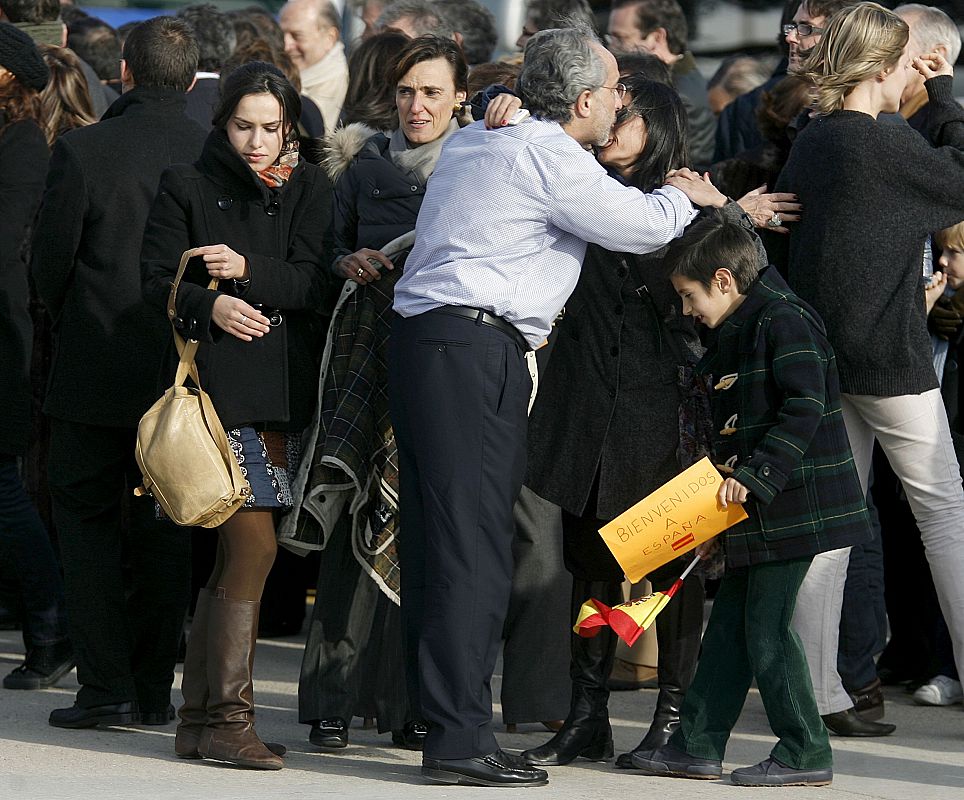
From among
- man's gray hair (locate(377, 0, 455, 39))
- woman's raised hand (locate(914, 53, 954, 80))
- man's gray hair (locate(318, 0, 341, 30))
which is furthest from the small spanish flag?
man's gray hair (locate(318, 0, 341, 30))

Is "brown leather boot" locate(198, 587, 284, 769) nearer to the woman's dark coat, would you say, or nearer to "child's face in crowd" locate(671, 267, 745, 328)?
the woman's dark coat

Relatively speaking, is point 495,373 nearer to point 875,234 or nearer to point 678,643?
point 678,643

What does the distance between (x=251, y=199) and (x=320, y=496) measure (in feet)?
2.97

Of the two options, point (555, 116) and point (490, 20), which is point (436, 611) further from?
point (490, 20)

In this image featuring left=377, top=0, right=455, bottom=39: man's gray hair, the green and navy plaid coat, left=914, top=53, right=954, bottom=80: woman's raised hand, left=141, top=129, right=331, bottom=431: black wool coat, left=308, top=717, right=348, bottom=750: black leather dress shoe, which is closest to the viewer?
the green and navy plaid coat

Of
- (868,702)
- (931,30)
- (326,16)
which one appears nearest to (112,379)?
(868,702)

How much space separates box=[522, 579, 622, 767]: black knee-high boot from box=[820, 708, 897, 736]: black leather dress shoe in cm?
83

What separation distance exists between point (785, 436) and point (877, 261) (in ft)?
3.31

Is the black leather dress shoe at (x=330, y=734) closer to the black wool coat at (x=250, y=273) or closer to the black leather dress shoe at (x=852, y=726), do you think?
Answer: the black wool coat at (x=250, y=273)

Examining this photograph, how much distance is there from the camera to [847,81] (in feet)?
17.6

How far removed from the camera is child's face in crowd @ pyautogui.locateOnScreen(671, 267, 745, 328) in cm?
479

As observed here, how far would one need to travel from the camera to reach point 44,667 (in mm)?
6184

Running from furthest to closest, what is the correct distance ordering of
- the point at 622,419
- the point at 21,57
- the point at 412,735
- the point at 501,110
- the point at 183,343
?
the point at 21,57
the point at 412,735
the point at 622,419
the point at 183,343
the point at 501,110

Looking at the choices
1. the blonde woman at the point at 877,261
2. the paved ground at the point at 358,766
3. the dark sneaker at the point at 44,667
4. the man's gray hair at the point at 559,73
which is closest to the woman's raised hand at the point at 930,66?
the blonde woman at the point at 877,261
